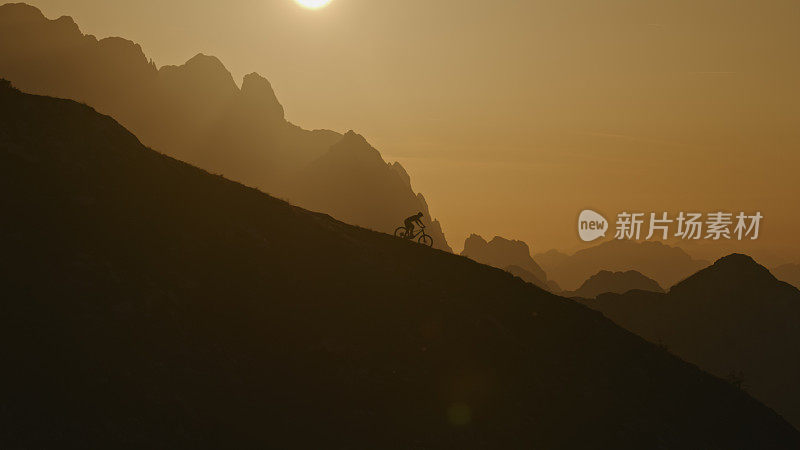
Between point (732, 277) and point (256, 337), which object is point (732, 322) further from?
point (256, 337)

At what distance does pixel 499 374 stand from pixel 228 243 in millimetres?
13271

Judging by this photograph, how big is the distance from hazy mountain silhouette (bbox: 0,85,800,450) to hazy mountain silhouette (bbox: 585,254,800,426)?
128774 millimetres

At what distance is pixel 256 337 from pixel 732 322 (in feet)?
570

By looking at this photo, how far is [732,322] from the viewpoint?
6806 inches

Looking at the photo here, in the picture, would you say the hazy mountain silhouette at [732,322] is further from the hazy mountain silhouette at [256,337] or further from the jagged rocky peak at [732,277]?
the hazy mountain silhouette at [256,337]

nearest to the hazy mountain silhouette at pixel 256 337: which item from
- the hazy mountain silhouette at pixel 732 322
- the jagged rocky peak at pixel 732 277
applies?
the hazy mountain silhouette at pixel 732 322

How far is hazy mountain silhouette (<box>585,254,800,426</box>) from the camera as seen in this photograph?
501ft

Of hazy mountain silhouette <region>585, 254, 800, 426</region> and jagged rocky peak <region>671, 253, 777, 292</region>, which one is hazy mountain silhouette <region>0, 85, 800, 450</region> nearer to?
hazy mountain silhouette <region>585, 254, 800, 426</region>

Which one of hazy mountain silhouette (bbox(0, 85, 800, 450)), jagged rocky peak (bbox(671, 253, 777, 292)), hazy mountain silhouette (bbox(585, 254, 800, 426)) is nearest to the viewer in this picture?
hazy mountain silhouette (bbox(0, 85, 800, 450))

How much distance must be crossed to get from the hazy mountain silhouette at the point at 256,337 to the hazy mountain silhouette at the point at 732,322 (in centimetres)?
12877

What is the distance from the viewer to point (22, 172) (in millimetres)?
27219

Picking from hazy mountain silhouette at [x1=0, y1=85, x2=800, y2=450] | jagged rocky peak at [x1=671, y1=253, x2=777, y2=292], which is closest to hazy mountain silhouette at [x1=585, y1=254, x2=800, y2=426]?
jagged rocky peak at [x1=671, y1=253, x2=777, y2=292]

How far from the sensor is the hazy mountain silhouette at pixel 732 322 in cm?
15262

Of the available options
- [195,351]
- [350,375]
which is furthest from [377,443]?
[195,351]
